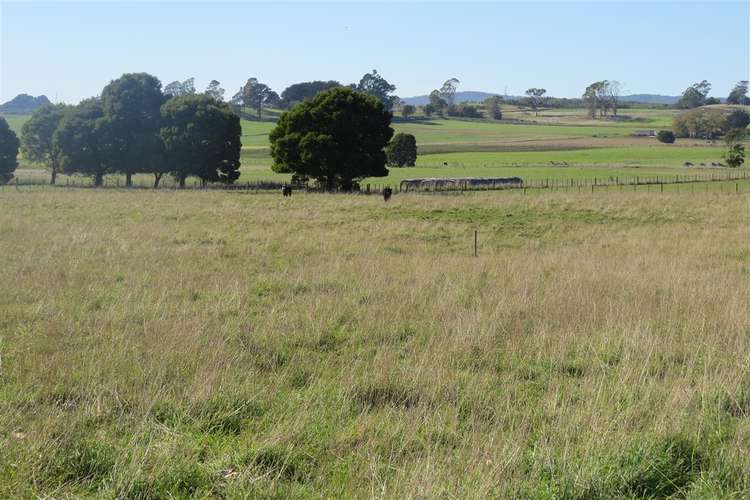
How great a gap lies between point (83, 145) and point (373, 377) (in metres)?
63.7

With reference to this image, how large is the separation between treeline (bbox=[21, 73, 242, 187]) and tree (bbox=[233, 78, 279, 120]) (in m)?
110

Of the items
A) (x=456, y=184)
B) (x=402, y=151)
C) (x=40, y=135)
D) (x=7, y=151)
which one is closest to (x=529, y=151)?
(x=402, y=151)

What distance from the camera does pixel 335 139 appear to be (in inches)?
2175

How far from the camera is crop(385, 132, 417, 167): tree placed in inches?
3711

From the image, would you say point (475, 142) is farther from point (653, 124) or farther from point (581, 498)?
point (581, 498)

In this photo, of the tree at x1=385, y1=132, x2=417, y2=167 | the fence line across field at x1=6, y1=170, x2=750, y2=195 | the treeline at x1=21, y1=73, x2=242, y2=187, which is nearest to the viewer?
the fence line across field at x1=6, y1=170, x2=750, y2=195

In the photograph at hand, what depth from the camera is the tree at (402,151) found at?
94.2 metres

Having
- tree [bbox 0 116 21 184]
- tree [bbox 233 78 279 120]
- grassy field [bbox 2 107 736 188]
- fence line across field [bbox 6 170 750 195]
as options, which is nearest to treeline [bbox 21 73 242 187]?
fence line across field [bbox 6 170 750 195]

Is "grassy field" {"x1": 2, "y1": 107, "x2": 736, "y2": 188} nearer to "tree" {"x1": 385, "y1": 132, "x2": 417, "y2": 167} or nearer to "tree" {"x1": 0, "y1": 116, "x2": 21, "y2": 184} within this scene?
"tree" {"x1": 385, "y1": 132, "x2": 417, "y2": 167}

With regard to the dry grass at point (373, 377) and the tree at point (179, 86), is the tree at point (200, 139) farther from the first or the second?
the tree at point (179, 86)

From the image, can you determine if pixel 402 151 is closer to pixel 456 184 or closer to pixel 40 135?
pixel 456 184

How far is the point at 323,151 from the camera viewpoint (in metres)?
54.7

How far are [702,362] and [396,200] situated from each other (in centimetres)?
3418

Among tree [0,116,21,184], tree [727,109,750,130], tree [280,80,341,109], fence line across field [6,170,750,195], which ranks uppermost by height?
tree [280,80,341,109]
